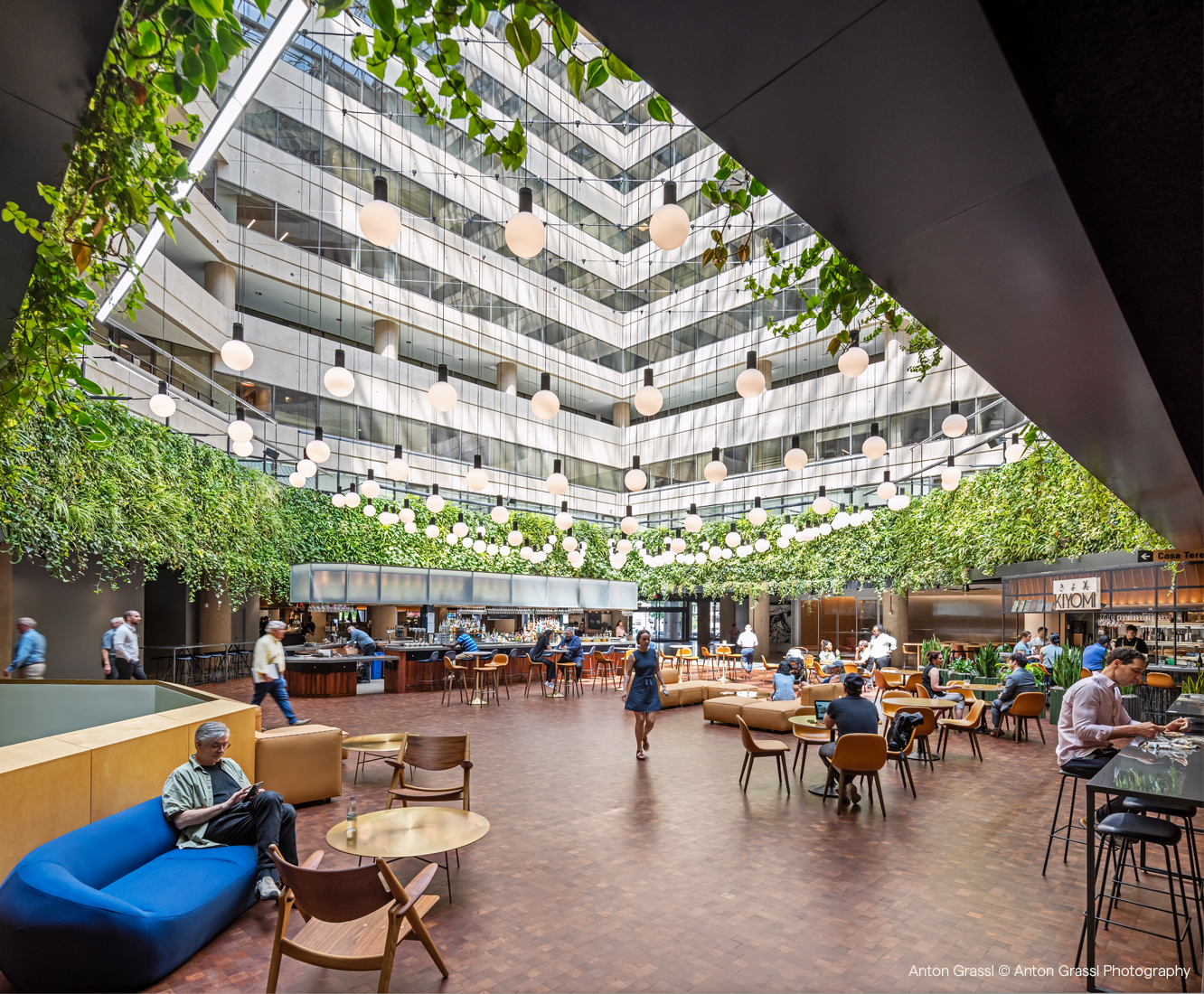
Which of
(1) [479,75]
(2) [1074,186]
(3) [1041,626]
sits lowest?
(3) [1041,626]

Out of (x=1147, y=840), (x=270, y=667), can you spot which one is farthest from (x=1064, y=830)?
(x=270, y=667)

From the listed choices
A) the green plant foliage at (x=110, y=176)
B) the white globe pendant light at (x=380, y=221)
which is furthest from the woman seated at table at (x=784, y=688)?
the green plant foliage at (x=110, y=176)

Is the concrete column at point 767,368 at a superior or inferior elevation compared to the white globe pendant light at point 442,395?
superior

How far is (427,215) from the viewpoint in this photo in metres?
21.4

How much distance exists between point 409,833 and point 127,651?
8.93 meters

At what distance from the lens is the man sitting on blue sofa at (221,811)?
4.11 meters

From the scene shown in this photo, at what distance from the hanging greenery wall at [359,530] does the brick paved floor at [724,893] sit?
5.43m

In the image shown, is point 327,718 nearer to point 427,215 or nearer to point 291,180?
point 291,180

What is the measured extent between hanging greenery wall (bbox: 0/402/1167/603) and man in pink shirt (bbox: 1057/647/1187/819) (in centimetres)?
471

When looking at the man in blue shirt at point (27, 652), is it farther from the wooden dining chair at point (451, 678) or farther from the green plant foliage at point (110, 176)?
the green plant foliage at point (110, 176)

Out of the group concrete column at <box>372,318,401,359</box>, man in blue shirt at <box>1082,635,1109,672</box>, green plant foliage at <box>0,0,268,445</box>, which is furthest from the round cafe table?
concrete column at <box>372,318,401,359</box>

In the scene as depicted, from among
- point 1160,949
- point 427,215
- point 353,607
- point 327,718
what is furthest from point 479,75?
point 1160,949

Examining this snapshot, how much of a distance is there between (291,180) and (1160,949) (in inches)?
827

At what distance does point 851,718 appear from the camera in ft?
21.9
